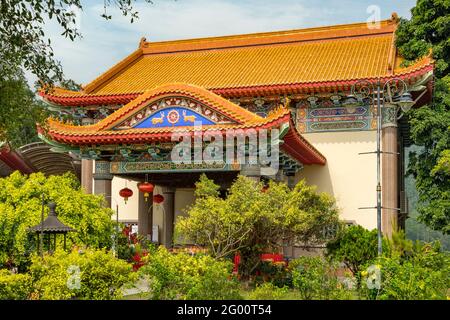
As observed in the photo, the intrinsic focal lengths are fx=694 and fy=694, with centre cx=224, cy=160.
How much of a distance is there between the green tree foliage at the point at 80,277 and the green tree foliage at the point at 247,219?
409cm

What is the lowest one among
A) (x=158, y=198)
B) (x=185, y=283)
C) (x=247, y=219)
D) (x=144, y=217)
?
(x=185, y=283)

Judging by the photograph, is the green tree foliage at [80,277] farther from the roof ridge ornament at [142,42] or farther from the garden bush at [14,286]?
the roof ridge ornament at [142,42]

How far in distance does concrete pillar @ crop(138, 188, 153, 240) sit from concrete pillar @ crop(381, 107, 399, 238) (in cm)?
776

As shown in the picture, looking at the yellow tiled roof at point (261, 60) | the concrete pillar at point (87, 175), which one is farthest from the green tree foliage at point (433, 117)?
the concrete pillar at point (87, 175)

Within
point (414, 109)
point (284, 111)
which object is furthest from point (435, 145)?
point (284, 111)

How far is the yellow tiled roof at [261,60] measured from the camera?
22.7 metres

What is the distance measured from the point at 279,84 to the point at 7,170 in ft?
38.2

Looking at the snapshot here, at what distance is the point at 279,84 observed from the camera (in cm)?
2111

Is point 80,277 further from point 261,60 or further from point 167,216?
point 261,60

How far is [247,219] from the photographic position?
1423cm

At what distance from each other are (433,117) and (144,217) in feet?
32.5

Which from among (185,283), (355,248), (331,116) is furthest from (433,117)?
(185,283)

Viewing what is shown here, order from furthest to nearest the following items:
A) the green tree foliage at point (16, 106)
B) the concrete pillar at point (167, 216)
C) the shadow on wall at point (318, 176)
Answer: the concrete pillar at point (167, 216) < the shadow on wall at point (318, 176) < the green tree foliage at point (16, 106)

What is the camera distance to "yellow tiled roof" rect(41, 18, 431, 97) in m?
22.7
